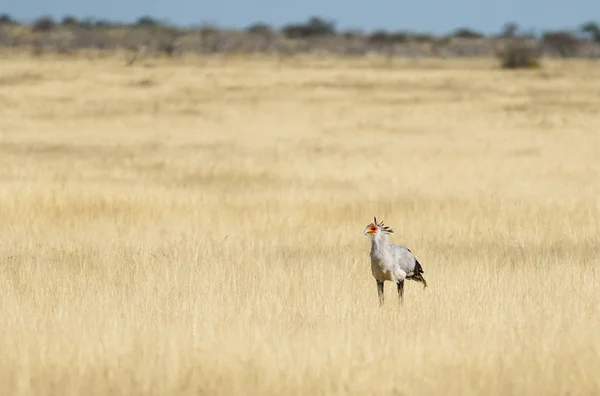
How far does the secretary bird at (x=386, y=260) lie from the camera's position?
901 centimetres

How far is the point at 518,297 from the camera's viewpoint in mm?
9797

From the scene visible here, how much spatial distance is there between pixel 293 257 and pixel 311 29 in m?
115

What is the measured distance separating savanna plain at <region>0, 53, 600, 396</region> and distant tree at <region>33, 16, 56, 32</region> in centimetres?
7337

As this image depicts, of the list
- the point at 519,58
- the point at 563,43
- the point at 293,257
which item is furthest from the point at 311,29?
the point at 293,257

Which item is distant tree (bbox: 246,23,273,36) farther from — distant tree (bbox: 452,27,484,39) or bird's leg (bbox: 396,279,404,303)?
bird's leg (bbox: 396,279,404,303)

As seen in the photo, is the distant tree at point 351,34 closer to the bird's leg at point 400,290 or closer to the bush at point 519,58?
the bush at point 519,58

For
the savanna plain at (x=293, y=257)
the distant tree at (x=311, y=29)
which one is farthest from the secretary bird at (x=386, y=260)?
the distant tree at (x=311, y=29)

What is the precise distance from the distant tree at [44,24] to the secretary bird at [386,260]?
98071 millimetres

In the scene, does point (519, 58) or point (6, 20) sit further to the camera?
point (6, 20)

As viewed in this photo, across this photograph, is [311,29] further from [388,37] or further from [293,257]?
[293,257]

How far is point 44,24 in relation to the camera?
359 ft

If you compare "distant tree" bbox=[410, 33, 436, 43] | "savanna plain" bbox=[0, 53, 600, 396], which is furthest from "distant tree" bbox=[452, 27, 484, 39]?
"savanna plain" bbox=[0, 53, 600, 396]

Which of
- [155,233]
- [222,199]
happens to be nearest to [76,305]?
[155,233]

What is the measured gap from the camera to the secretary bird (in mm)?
9008
